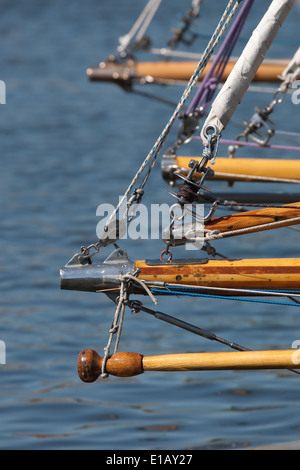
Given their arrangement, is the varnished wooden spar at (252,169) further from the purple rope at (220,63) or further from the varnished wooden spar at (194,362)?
the varnished wooden spar at (194,362)

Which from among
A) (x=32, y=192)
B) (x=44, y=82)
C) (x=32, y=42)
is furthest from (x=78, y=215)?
(x=32, y=42)

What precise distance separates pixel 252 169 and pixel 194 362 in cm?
424

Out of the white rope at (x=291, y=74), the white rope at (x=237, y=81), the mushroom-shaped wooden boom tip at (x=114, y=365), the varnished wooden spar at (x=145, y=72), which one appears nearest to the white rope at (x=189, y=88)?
the white rope at (x=237, y=81)

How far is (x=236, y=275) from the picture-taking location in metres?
7.87

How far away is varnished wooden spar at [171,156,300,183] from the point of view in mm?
11102

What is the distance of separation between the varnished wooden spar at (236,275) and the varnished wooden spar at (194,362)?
23.1 inches

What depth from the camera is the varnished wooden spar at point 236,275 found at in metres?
7.87

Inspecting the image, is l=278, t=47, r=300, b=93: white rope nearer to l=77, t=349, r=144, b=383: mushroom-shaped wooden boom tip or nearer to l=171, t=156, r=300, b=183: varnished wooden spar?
l=171, t=156, r=300, b=183: varnished wooden spar

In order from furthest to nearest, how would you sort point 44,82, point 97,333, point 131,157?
point 44,82
point 131,157
point 97,333

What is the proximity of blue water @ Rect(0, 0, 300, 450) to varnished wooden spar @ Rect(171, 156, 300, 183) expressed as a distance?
1979 millimetres

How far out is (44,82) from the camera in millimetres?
34250

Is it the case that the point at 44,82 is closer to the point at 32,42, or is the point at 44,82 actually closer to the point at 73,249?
the point at 32,42

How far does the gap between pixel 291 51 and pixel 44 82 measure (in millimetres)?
8596

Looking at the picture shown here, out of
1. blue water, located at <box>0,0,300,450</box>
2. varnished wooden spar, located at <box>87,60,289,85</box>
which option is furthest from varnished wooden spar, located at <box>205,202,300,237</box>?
varnished wooden spar, located at <box>87,60,289,85</box>
